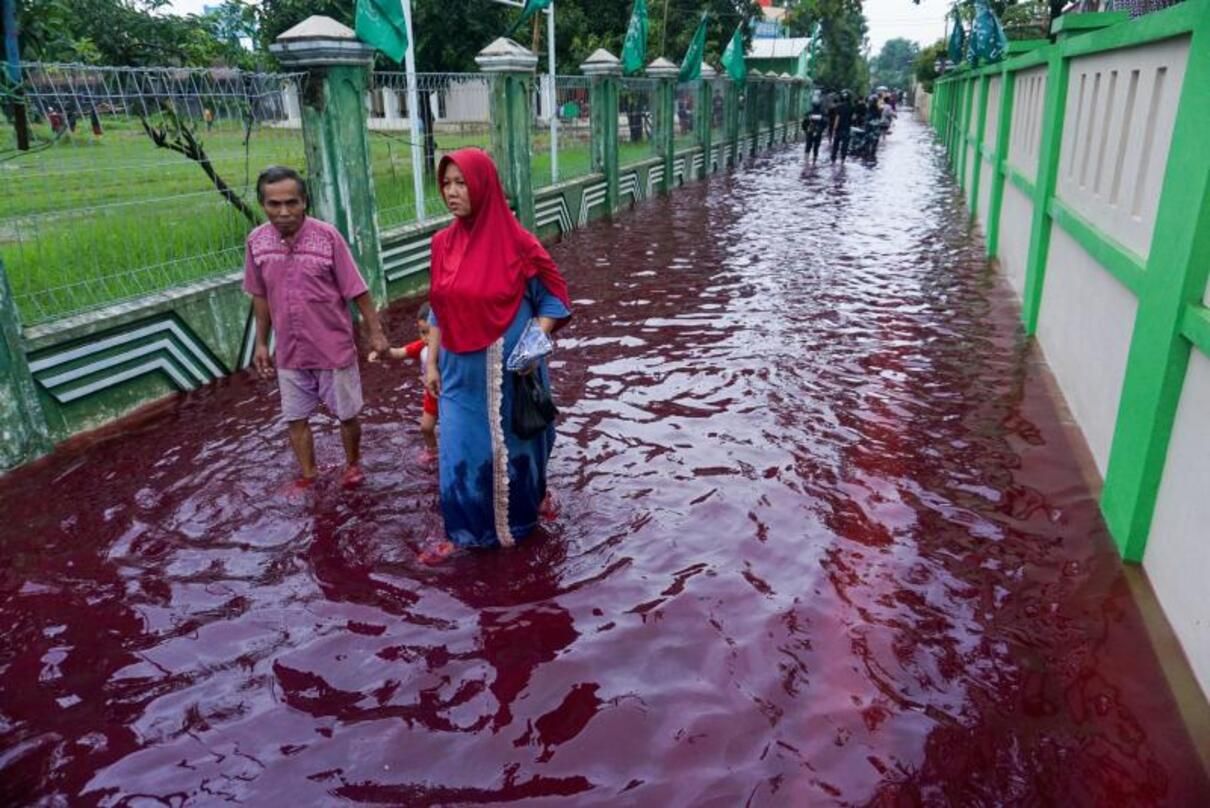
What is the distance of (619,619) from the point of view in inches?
137

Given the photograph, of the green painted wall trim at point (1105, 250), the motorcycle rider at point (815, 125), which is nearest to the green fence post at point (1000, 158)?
the green painted wall trim at point (1105, 250)

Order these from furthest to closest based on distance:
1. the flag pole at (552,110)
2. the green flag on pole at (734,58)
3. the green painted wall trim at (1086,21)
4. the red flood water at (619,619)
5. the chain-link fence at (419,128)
A: the green flag on pole at (734,58) < the flag pole at (552,110) < the chain-link fence at (419,128) < the green painted wall trim at (1086,21) < the red flood water at (619,619)

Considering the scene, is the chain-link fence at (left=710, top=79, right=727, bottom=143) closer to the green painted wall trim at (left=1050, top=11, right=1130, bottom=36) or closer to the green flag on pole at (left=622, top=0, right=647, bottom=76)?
the green flag on pole at (left=622, top=0, right=647, bottom=76)

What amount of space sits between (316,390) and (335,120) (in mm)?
3537

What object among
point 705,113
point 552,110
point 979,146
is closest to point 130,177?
point 552,110

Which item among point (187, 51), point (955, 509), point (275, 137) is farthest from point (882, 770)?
point (187, 51)

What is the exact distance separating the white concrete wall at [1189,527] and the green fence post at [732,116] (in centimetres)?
1996

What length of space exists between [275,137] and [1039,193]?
5.79 m

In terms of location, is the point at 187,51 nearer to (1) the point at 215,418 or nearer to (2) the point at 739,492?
(1) the point at 215,418

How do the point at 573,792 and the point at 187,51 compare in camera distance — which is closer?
the point at 573,792

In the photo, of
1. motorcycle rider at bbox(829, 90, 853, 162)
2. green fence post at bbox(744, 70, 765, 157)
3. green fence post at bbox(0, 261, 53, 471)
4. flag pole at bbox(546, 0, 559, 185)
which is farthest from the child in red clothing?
green fence post at bbox(744, 70, 765, 157)

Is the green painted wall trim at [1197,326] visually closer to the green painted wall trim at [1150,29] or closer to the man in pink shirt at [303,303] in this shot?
the green painted wall trim at [1150,29]

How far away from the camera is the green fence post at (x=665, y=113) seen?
16688 millimetres

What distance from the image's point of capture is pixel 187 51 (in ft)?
27.8
